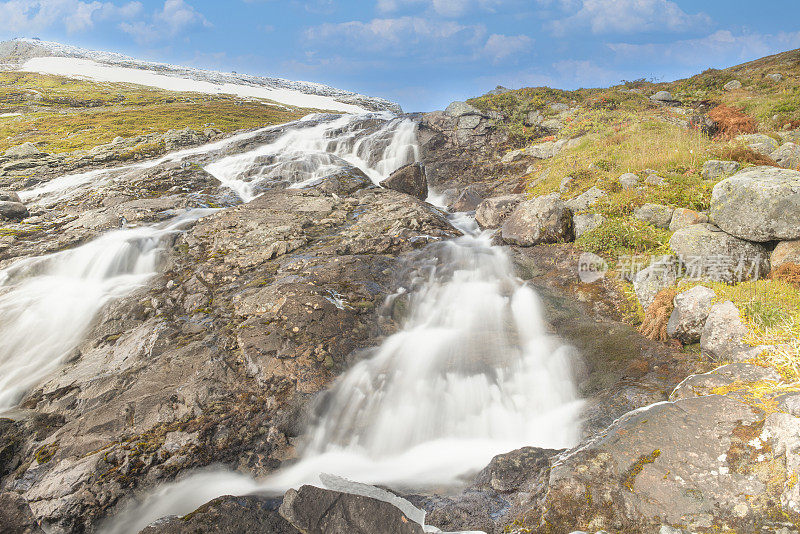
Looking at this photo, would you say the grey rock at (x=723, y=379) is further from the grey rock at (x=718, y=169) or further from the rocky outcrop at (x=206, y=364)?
the grey rock at (x=718, y=169)

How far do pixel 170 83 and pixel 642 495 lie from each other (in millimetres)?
147706

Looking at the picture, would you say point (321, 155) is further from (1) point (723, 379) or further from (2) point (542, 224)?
(1) point (723, 379)

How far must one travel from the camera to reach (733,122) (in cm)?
1705

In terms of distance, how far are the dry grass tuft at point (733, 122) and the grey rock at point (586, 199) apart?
401 inches

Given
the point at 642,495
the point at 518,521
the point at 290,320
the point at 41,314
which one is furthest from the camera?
the point at 41,314

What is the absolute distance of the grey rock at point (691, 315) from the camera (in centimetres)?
621

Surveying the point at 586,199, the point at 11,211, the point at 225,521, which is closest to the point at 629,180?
the point at 586,199

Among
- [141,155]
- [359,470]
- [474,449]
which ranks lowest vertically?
[359,470]

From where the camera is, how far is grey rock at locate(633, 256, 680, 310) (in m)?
7.40

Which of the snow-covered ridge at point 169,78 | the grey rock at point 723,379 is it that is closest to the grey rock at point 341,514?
the grey rock at point 723,379

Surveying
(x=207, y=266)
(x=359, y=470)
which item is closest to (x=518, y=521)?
(x=359, y=470)

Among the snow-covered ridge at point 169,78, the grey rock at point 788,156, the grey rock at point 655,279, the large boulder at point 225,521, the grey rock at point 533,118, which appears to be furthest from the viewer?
the snow-covered ridge at point 169,78

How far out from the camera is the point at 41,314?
9219 millimetres

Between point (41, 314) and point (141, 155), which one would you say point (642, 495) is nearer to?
point (41, 314)
